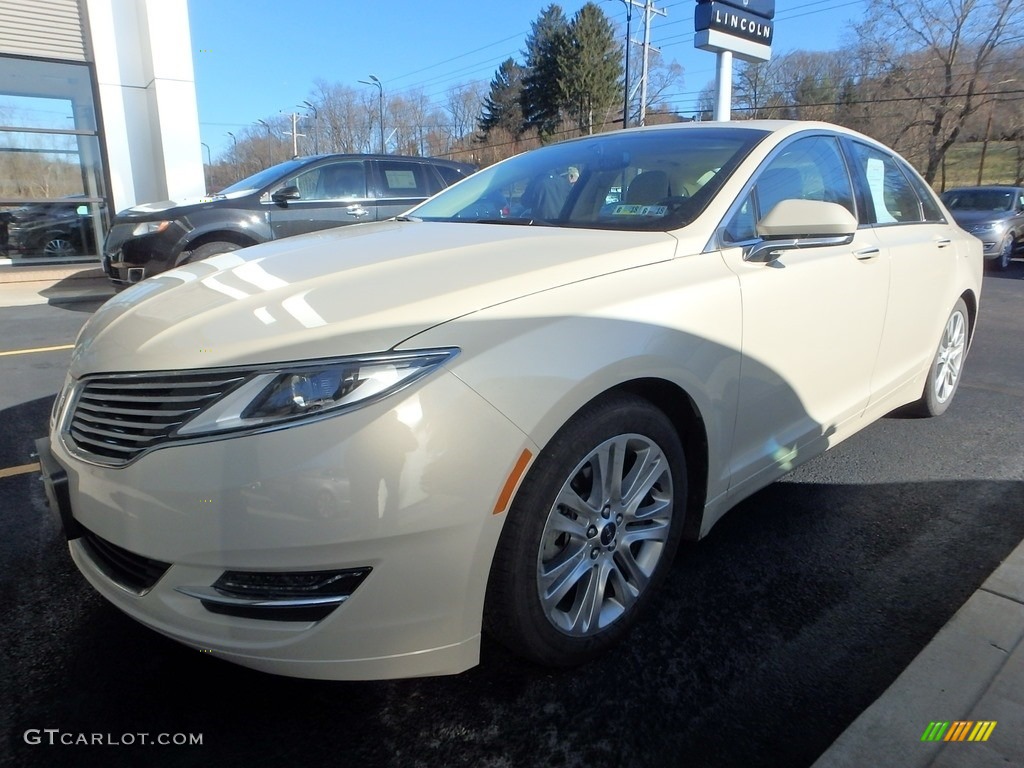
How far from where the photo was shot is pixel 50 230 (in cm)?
1195

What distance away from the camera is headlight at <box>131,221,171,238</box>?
7.39 meters

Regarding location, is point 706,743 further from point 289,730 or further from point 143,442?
point 143,442

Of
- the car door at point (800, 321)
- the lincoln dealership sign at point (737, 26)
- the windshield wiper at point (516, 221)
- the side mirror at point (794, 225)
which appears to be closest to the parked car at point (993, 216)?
the lincoln dealership sign at point (737, 26)

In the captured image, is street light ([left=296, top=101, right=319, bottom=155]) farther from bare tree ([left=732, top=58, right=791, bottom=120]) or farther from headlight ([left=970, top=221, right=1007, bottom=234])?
headlight ([left=970, top=221, right=1007, bottom=234])

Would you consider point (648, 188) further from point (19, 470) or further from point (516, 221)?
point (19, 470)

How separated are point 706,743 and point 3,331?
796cm

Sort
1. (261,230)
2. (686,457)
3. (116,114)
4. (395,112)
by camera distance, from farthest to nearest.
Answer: (395,112)
(116,114)
(261,230)
(686,457)

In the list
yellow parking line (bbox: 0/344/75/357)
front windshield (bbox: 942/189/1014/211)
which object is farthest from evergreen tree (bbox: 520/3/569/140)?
yellow parking line (bbox: 0/344/75/357)

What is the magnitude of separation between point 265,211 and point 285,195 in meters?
0.31

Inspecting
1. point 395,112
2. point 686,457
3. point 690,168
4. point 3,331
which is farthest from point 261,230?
point 395,112

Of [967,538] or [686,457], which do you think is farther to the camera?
[967,538]

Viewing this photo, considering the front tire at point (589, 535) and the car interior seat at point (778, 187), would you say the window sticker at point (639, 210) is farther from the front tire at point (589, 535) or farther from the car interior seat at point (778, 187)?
the front tire at point (589, 535)

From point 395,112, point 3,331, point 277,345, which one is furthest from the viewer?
point 395,112

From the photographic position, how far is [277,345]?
1.63 metres
